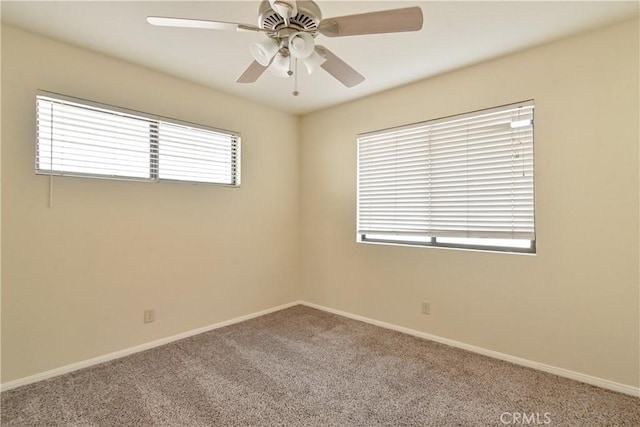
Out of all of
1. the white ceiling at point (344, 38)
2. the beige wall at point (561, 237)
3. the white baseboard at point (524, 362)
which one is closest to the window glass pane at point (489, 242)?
the beige wall at point (561, 237)

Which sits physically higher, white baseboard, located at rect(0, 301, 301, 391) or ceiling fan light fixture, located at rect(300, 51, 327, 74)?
ceiling fan light fixture, located at rect(300, 51, 327, 74)

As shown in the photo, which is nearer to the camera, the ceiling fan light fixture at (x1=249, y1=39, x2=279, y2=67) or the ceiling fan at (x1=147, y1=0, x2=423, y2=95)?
the ceiling fan at (x1=147, y1=0, x2=423, y2=95)

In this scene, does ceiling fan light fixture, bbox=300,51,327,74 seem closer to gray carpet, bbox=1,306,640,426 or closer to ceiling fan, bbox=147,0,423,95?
ceiling fan, bbox=147,0,423,95

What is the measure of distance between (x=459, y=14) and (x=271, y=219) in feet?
9.04

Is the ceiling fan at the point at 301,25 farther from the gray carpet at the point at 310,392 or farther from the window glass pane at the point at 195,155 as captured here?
the gray carpet at the point at 310,392

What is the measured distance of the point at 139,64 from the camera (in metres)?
2.73

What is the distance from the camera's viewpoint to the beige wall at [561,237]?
6.88 feet

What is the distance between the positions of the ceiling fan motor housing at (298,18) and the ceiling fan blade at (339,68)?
214 millimetres

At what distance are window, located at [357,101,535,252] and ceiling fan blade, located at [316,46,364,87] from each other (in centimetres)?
129

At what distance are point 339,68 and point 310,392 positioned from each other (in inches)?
84.1

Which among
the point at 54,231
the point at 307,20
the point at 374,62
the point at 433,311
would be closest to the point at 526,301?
the point at 433,311

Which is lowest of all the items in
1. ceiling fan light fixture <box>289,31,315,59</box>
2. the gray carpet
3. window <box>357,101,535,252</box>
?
the gray carpet

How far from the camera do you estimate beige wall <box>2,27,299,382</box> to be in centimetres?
219

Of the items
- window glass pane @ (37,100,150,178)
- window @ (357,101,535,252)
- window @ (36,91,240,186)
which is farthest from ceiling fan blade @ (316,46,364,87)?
window glass pane @ (37,100,150,178)
